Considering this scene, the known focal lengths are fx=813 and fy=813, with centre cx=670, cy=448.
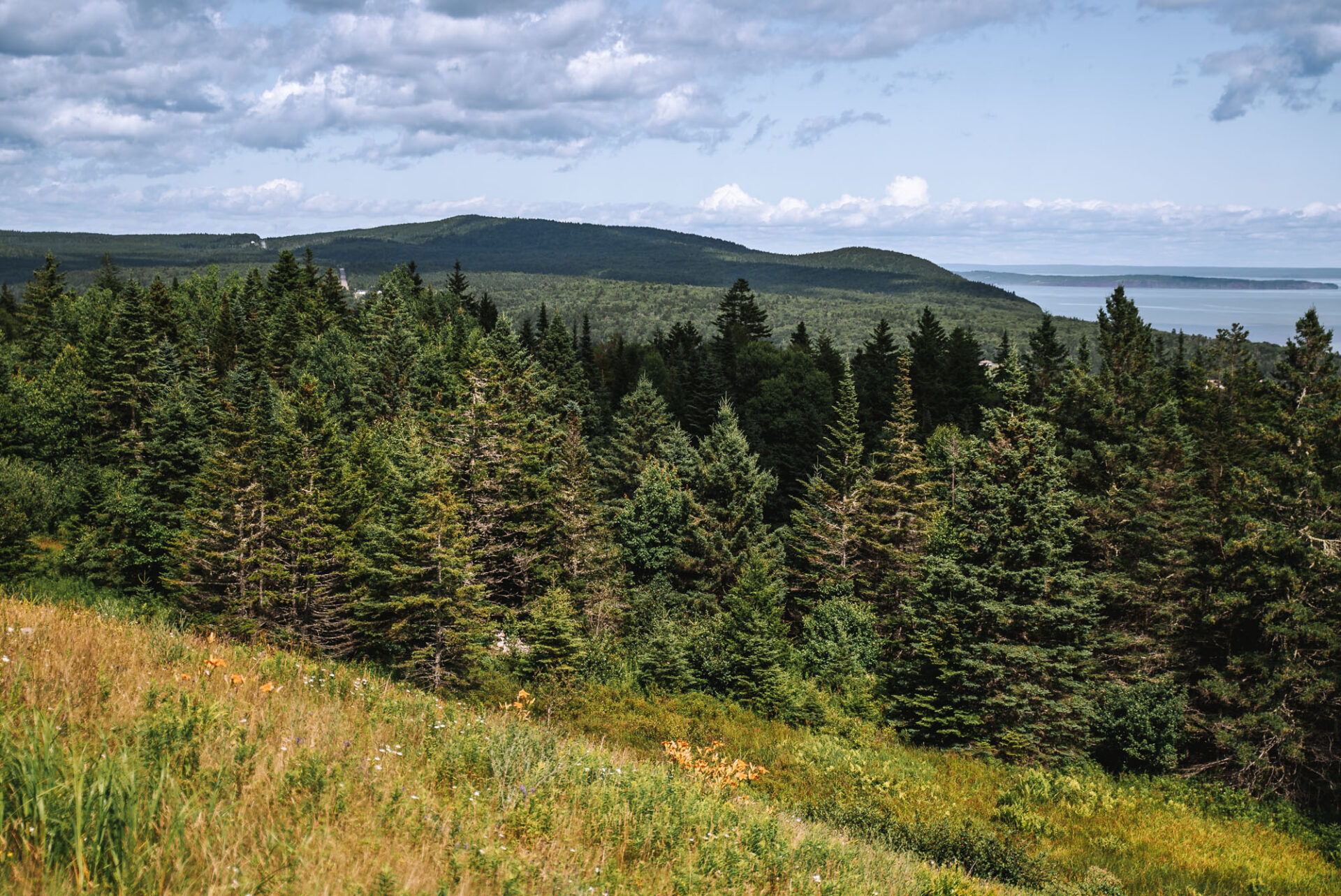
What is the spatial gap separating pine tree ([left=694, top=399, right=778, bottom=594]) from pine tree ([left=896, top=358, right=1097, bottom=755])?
1683 cm

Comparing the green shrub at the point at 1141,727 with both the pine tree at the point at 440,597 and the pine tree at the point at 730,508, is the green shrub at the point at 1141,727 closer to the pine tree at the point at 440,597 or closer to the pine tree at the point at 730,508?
the pine tree at the point at 730,508

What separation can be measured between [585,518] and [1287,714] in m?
30.2

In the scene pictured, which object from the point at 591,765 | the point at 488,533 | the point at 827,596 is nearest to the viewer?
the point at 591,765

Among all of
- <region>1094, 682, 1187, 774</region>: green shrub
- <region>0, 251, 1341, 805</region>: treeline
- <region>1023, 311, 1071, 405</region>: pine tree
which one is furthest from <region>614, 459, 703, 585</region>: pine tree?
<region>1023, 311, 1071, 405</region>: pine tree

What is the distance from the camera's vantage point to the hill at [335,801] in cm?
407

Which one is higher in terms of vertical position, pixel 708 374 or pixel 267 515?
pixel 708 374

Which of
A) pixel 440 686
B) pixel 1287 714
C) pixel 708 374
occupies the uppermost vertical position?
pixel 708 374

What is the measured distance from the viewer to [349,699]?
8375mm

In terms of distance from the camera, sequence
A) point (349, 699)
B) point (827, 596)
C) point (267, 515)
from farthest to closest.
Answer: point (827, 596)
point (267, 515)
point (349, 699)

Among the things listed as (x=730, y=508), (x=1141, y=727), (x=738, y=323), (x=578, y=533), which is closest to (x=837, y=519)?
(x=730, y=508)

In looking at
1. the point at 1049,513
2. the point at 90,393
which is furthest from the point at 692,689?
the point at 90,393

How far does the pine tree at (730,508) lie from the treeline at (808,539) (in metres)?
0.24

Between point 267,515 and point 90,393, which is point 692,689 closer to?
point 267,515

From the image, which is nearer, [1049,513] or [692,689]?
[1049,513]
